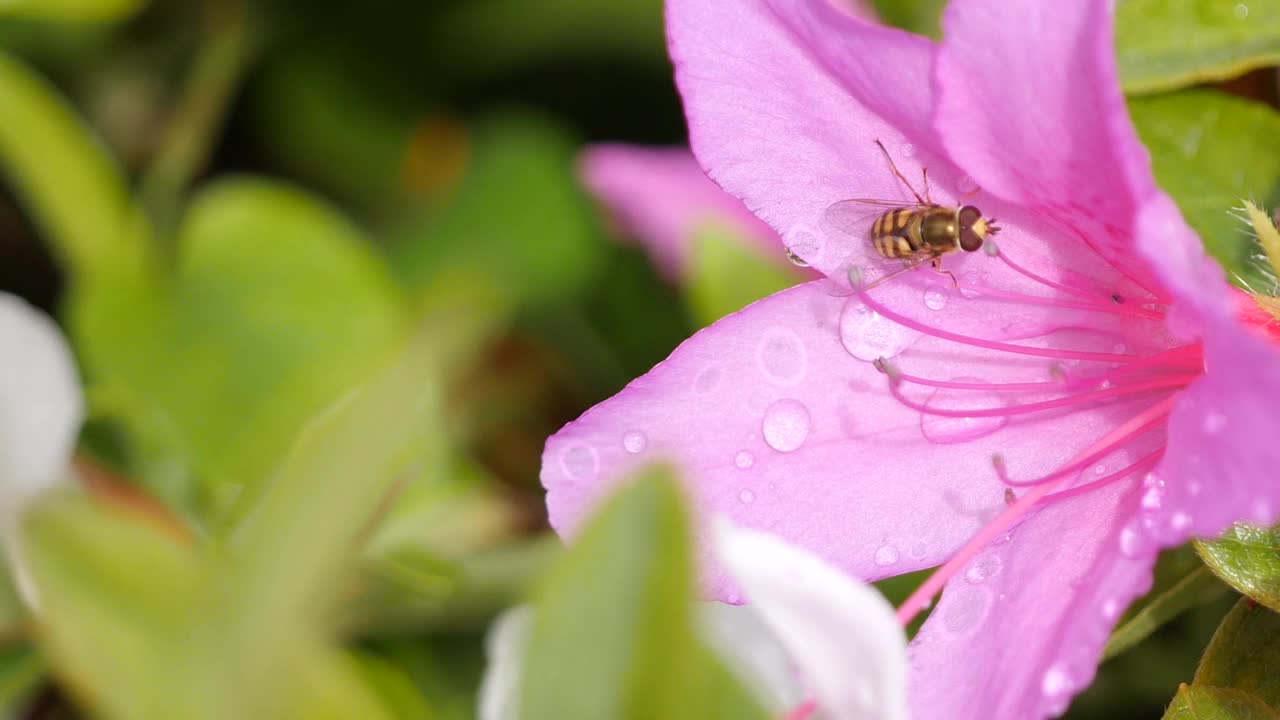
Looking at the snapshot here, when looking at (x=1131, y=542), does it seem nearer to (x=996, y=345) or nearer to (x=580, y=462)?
(x=996, y=345)

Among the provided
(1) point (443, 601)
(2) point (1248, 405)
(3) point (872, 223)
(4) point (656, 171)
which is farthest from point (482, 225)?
(2) point (1248, 405)

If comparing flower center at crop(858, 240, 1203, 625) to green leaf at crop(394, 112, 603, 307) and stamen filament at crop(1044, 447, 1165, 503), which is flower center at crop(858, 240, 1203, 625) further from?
green leaf at crop(394, 112, 603, 307)

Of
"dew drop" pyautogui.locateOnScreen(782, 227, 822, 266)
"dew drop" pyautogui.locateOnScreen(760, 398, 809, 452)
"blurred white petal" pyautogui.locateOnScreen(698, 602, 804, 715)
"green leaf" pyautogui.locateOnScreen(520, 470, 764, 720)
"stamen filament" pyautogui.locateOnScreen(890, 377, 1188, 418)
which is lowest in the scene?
"blurred white petal" pyautogui.locateOnScreen(698, 602, 804, 715)

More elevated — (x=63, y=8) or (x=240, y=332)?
(x=63, y=8)

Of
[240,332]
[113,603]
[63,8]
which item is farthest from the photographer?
[240,332]

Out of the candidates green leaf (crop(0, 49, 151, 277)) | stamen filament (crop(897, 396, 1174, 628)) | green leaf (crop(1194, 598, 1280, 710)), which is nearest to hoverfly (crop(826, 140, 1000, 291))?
stamen filament (crop(897, 396, 1174, 628))

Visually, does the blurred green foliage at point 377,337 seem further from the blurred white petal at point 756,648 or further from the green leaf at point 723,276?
the blurred white petal at point 756,648

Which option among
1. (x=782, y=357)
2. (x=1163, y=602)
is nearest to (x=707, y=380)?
(x=782, y=357)

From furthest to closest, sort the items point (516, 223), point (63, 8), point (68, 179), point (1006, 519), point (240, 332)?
point (516, 223) → point (240, 332) → point (68, 179) → point (63, 8) → point (1006, 519)
